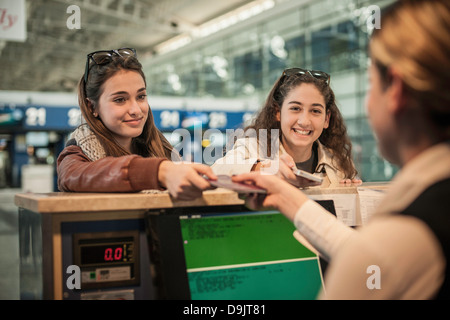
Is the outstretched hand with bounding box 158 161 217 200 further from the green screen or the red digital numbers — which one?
the red digital numbers

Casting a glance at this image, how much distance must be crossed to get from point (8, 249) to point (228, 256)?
669 cm

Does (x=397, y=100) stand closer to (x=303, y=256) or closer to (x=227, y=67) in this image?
(x=303, y=256)

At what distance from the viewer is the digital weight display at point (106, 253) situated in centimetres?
142

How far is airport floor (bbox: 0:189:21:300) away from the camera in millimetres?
4852

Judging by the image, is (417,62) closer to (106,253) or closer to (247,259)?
(247,259)

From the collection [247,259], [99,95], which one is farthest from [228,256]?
[99,95]

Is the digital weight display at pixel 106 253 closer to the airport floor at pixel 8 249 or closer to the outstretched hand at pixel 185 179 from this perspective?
the outstretched hand at pixel 185 179

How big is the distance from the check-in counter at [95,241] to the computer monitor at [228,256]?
0.03 metres

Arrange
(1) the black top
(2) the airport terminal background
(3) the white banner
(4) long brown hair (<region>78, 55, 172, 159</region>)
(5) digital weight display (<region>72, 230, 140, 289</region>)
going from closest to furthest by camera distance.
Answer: (1) the black top, (5) digital weight display (<region>72, 230, 140, 289</region>), (4) long brown hair (<region>78, 55, 172, 159</region>), (3) the white banner, (2) the airport terminal background

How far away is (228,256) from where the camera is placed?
1.47 metres

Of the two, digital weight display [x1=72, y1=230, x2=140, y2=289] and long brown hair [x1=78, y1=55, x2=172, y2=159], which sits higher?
long brown hair [x1=78, y1=55, x2=172, y2=159]

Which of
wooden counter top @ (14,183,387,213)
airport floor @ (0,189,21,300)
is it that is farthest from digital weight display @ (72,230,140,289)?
airport floor @ (0,189,21,300)

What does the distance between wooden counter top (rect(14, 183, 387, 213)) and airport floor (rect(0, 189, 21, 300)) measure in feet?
11.2
